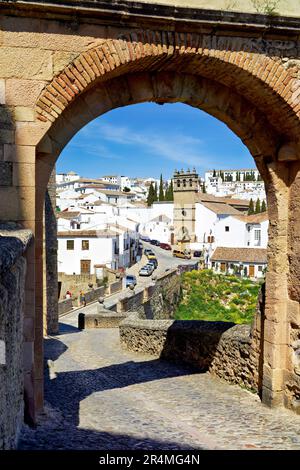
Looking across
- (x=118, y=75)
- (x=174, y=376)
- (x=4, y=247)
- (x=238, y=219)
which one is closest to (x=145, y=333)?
(x=174, y=376)

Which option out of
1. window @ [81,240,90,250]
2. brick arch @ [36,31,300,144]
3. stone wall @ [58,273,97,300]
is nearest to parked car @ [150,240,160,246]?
window @ [81,240,90,250]

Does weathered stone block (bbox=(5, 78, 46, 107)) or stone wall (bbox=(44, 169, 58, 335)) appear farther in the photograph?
stone wall (bbox=(44, 169, 58, 335))

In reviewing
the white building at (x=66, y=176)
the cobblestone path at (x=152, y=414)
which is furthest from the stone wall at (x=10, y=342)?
the white building at (x=66, y=176)

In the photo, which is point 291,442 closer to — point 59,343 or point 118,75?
point 118,75

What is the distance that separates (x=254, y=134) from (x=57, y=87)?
8.60 ft

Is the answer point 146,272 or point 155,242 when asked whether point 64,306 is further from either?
point 155,242

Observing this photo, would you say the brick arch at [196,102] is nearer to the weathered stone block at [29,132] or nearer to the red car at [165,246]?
the weathered stone block at [29,132]

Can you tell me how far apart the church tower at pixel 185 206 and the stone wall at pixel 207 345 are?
4297cm

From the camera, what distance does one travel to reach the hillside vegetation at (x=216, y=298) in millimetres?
22984

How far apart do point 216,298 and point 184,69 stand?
20.9 meters

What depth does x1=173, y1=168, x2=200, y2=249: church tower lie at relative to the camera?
5480 cm

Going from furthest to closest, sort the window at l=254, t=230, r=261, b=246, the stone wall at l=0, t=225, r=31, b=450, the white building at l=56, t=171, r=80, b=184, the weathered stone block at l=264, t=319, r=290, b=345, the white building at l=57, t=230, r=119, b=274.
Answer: the white building at l=56, t=171, r=80, b=184, the window at l=254, t=230, r=261, b=246, the white building at l=57, t=230, r=119, b=274, the weathered stone block at l=264, t=319, r=290, b=345, the stone wall at l=0, t=225, r=31, b=450

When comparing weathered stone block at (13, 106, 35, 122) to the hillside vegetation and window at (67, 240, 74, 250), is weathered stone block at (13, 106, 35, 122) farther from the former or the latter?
window at (67, 240, 74, 250)

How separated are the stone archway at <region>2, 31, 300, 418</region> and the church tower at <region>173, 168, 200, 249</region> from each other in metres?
47.2
